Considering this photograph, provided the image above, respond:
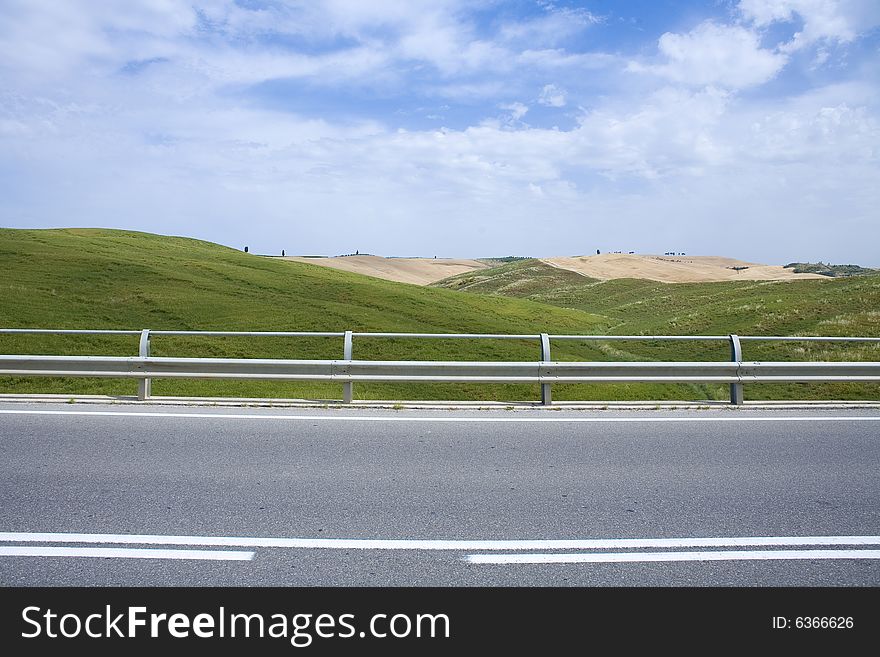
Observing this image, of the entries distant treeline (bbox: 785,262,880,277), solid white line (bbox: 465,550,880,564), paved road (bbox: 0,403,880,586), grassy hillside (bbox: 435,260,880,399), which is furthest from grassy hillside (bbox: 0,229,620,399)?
distant treeline (bbox: 785,262,880,277)

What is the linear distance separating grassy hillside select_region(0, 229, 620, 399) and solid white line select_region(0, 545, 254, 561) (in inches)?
317

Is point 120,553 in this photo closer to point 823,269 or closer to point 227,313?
point 227,313

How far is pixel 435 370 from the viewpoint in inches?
392

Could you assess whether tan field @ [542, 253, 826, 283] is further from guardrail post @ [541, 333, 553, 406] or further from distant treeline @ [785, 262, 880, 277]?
guardrail post @ [541, 333, 553, 406]

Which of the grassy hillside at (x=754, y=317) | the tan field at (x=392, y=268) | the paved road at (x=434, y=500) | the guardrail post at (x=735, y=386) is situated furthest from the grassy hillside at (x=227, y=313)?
the tan field at (x=392, y=268)

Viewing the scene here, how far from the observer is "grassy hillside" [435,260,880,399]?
25750 millimetres

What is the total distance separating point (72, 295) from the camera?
1105 inches

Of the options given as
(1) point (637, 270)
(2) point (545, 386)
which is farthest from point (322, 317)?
(1) point (637, 270)

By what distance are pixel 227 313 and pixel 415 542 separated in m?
25.0

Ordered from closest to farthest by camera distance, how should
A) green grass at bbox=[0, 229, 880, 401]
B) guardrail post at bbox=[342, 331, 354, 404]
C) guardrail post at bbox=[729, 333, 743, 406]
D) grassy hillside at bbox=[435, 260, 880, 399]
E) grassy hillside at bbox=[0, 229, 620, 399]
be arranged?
1. guardrail post at bbox=[342, 331, 354, 404]
2. guardrail post at bbox=[729, 333, 743, 406]
3. grassy hillside at bbox=[0, 229, 620, 399]
4. green grass at bbox=[0, 229, 880, 401]
5. grassy hillside at bbox=[435, 260, 880, 399]

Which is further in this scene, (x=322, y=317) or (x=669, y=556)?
(x=322, y=317)

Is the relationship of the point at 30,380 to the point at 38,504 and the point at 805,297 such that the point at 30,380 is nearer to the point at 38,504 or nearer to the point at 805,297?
the point at 38,504
